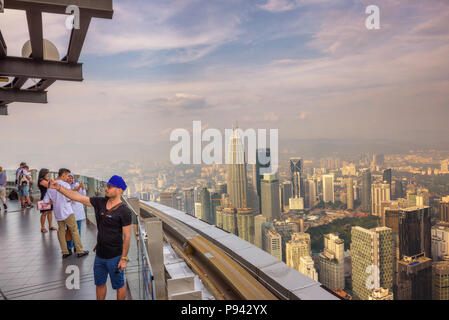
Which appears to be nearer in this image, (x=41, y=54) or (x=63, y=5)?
(x=63, y=5)

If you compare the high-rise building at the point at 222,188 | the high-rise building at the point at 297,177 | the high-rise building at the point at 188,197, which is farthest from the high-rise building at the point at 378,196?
the high-rise building at the point at 222,188

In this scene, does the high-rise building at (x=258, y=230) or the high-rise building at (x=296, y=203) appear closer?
the high-rise building at (x=258, y=230)

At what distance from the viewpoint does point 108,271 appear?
115 inches

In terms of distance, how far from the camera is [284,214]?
4531cm

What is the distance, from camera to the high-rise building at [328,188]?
1585 inches

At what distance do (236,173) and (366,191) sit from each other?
35622mm

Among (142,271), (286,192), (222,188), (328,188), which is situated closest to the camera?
(142,271)

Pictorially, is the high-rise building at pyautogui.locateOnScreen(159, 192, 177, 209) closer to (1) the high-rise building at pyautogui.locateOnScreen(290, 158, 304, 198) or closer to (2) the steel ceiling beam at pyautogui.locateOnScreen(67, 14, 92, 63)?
(2) the steel ceiling beam at pyautogui.locateOnScreen(67, 14, 92, 63)

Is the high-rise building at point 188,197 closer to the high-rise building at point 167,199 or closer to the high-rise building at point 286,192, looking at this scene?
the high-rise building at point 286,192

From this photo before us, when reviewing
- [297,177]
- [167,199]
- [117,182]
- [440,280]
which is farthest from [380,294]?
[297,177]

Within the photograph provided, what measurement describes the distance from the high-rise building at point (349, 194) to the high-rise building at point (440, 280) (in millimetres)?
14657

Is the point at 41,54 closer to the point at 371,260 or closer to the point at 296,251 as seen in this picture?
the point at 296,251

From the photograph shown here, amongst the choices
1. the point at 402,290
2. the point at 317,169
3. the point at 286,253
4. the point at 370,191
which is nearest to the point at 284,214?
the point at 317,169
